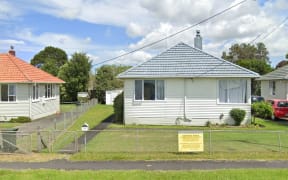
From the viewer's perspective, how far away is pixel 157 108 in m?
22.5

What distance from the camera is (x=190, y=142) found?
1255cm

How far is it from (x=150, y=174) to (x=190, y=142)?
139 inches

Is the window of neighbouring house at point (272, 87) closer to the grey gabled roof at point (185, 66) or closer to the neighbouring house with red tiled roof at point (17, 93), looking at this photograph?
the grey gabled roof at point (185, 66)

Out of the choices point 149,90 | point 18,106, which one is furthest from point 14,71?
point 149,90

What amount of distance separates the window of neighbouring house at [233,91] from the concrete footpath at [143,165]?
1137cm

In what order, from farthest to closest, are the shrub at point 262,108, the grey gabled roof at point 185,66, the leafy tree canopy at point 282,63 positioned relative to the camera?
1. the leafy tree canopy at point 282,63
2. the shrub at point 262,108
3. the grey gabled roof at point 185,66

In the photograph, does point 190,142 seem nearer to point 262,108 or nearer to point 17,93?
point 262,108

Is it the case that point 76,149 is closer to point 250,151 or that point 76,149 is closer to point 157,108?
point 250,151

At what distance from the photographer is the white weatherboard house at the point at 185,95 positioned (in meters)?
22.3

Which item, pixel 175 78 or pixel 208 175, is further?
pixel 175 78

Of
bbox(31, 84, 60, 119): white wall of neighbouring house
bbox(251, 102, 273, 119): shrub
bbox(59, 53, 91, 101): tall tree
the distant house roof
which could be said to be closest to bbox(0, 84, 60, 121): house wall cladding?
bbox(31, 84, 60, 119): white wall of neighbouring house

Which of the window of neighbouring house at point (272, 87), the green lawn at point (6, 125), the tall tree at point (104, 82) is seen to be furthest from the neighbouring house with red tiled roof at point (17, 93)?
the window of neighbouring house at point (272, 87)

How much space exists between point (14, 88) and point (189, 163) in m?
18.5

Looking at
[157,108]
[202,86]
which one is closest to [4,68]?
[157,108]
